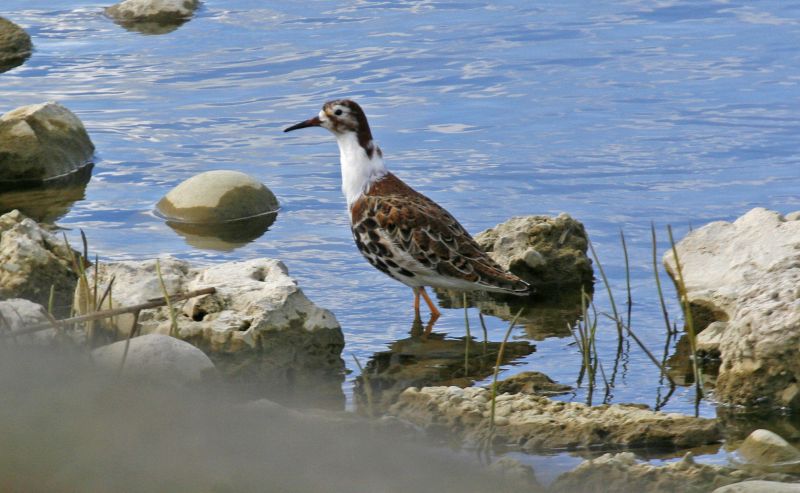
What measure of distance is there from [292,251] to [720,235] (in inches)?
129

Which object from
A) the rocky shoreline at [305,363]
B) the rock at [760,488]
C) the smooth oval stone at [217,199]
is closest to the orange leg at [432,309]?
the rocky shoreline at [305,363]

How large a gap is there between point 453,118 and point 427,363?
19.9 ft

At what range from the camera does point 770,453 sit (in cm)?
528

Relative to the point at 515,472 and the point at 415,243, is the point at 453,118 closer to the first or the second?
the point at 415,243

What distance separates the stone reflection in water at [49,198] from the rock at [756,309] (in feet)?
17.9

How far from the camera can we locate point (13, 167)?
1134 centimetres

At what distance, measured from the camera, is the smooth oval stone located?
10.4 meters

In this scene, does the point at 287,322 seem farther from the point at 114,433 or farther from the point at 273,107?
the point at 273,107

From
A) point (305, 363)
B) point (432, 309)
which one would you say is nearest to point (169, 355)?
point (305, 363)

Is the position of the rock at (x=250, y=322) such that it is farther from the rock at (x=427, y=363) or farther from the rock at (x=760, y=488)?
the rock at (x=760, y=488)

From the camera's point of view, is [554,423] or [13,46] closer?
[554,423]

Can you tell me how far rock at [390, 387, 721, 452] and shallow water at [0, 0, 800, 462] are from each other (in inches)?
25.2

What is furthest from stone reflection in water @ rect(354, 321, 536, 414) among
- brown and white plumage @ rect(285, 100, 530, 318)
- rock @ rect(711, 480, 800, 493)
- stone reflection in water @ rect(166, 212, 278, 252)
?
rock @ rect(711, 480, 800, 493)

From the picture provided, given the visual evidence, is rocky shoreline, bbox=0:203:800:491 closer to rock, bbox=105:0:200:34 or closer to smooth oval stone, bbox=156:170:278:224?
smooth oval stone, bbox=156:170:278:224
